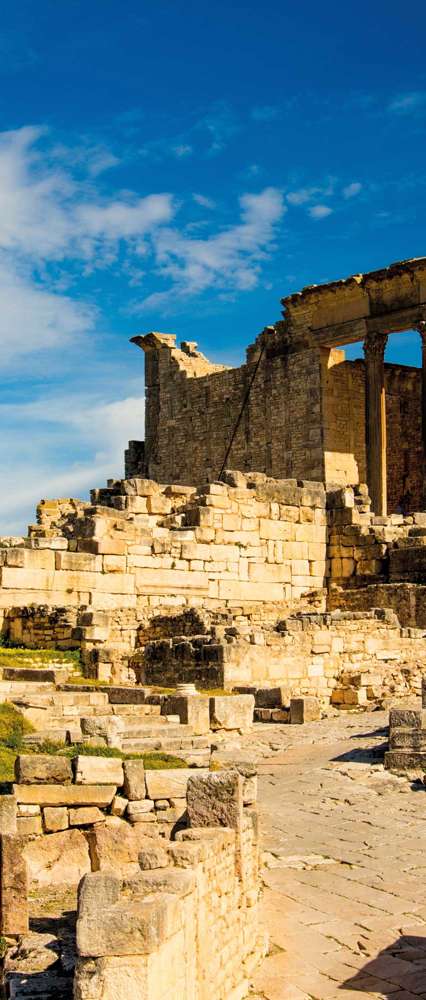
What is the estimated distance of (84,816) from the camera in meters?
7.98

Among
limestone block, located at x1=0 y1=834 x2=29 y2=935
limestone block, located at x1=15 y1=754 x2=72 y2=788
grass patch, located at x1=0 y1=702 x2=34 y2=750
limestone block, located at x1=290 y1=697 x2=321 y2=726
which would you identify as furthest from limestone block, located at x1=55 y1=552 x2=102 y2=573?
limestone block, located at x1=0 y1=834 x2=29 y2=935

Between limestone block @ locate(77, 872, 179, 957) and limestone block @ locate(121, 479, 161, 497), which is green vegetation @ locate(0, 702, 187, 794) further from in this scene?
limestone block @ locate(121, 479, 161, 497)

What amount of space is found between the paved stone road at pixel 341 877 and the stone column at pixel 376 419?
66.4 feet

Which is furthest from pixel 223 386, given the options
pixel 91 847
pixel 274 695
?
pixel 91 847

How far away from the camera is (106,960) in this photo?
4906 mm

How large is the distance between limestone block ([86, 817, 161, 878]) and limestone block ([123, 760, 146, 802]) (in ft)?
0.72

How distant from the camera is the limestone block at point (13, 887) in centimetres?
676

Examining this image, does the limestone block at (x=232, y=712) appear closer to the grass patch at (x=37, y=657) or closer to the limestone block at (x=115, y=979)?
the grass patch at (x=37, y=657)

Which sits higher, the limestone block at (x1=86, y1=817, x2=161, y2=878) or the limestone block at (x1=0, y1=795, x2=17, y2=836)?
the limestone block at (x1=0, y1=795, x2=17, y2=836)

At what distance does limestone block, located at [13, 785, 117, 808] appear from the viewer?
7887mm

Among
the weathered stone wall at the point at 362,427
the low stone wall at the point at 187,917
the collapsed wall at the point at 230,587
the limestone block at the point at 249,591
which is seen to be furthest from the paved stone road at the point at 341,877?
the weathered stone wall at the point at 362,427

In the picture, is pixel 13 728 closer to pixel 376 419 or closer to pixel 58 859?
pixel 58 859

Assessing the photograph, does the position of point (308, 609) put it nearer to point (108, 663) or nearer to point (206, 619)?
point (206, 619)

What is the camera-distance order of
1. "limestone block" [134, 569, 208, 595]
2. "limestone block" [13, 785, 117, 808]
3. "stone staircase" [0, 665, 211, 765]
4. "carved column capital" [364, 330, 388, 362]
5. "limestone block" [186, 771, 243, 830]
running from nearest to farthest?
"limestone block" [186, 771, 243, 830] < "limestone block" [13, 785, 117, 808] < "stone staircase" [0, 665, 211, 765] < "limestone block" [134, 569, 208, 595] < "carved column capital" [364, 330, 388, 362]
